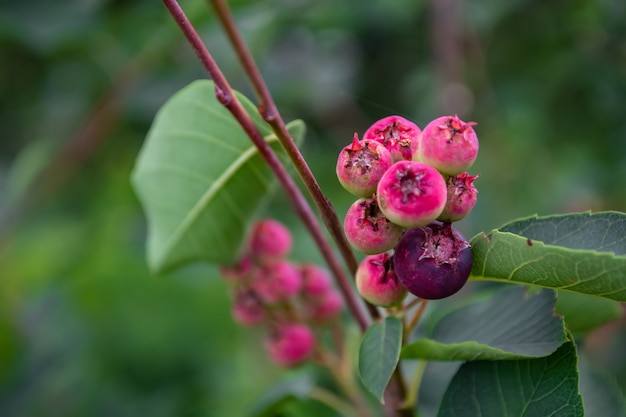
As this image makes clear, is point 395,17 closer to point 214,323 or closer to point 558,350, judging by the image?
point 214,323

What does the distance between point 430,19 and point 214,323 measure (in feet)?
4.84

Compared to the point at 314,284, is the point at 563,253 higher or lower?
higher

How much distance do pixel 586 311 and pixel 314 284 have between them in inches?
17.1

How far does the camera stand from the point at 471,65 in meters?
2.91

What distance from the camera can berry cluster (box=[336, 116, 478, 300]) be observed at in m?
0.70

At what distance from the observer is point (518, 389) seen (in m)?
0.77

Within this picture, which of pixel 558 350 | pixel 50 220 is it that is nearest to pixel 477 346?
pixel 558 350

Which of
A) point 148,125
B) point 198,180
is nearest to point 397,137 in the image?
point 198,180

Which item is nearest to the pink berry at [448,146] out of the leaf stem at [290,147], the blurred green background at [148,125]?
the leaf stem at [290,147]

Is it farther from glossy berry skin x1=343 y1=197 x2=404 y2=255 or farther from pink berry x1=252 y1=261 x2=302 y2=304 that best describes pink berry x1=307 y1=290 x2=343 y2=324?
glossy berry skin x1=343 y1=197 x2=404 y2=255

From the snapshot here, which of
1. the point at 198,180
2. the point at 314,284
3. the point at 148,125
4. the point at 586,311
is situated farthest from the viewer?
the point at 148,125

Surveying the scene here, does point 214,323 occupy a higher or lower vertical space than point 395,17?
lower

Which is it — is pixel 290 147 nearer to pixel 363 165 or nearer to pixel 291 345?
pixel 363 165

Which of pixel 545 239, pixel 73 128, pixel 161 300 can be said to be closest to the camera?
pixel 545 239
